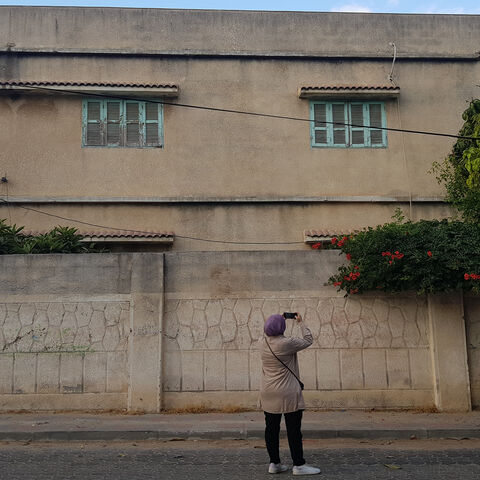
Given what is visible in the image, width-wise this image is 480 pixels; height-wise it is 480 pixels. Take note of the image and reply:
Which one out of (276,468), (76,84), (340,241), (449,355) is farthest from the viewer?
(76,84)

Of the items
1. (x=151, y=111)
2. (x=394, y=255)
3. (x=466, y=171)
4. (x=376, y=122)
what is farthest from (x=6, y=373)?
(x=376, y=122)

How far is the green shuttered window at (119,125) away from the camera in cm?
1400

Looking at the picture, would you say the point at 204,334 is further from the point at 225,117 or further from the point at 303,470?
the point at 225,117

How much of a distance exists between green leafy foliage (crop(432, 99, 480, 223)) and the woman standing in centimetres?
611

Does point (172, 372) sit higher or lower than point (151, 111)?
lower

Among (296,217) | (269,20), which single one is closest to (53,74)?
(269,20)

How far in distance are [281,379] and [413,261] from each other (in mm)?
3762

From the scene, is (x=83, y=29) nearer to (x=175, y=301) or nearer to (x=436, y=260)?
(x=175, y=301)

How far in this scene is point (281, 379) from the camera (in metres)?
Answer: 6.15

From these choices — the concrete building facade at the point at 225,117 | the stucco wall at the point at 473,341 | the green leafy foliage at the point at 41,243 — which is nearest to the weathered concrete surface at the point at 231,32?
the concrete building facade at the point at 225,117

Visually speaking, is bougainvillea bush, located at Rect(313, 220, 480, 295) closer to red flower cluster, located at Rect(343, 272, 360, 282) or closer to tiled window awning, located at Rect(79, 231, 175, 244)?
red flower cluster, located at Rect(343, 272, 360, 282)

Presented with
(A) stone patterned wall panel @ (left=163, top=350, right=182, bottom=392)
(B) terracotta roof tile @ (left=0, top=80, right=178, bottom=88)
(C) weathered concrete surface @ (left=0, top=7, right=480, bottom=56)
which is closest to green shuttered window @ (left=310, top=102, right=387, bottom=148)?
(C) weathered concrete surface @ (left=0, top=7, right=480, bottom=56)

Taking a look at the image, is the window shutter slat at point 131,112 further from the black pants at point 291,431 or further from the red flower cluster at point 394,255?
the black pants at point 291,431

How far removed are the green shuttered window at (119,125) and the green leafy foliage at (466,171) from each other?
6.52 metres
